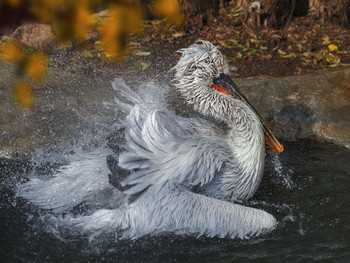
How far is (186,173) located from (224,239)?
602 millimetres

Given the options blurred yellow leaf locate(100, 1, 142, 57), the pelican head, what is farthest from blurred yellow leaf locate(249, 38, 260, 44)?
blurred yellow leaf locate(100, 1, 142, 57)

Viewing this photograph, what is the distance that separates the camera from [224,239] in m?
3.49

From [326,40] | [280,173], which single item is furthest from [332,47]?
[280,173]

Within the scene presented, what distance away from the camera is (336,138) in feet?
15.6

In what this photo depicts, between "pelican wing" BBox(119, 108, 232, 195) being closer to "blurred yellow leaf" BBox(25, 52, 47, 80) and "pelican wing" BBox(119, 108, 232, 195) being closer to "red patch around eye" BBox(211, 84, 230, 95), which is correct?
"red patch around eye" BBox(211, 84, 230, 95)

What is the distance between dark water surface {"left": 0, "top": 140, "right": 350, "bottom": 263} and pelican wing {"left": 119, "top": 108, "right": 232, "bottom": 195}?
1.54ft

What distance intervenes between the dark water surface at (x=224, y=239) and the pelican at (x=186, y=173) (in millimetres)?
90

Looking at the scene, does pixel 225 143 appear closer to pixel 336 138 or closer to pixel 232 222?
pixel 232 222

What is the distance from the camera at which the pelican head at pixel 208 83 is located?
3.81 metres

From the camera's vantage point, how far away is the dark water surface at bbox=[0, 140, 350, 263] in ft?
10.9

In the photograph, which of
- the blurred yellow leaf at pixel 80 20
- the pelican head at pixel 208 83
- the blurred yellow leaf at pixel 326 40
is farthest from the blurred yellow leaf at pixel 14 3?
the blurred yellow leaf at pixel 326 40

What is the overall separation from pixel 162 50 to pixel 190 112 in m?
1.67

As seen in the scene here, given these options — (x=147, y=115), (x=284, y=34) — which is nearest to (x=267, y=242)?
(x=147, y=115)

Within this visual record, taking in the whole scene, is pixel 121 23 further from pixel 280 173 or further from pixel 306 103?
pixel 306 103
